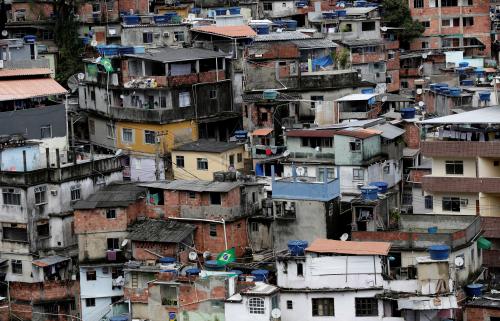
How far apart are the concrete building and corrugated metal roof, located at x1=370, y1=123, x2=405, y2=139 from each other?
7.10 meters

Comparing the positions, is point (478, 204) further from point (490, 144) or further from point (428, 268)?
point (428, 268)

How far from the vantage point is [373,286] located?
5534 centimetres

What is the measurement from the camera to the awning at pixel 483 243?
5983 centimetres

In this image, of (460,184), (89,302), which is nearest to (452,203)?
(460,184)

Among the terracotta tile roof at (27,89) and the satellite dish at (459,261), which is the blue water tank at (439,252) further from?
the terracotta tile roof at (27,89)

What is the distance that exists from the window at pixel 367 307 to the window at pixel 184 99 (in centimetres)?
2278

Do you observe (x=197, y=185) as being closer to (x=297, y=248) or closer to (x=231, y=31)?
(x=297, y=248)

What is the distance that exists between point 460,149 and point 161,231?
13.1m

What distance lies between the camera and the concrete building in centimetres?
7019

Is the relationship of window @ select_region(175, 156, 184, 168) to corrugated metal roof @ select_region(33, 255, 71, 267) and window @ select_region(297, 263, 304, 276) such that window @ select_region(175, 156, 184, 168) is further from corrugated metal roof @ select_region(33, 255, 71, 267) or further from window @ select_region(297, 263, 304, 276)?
window @ select_region(297, 263, 304, 276)

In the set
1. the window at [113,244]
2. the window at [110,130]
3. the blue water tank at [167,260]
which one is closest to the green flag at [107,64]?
the window at [110,130]

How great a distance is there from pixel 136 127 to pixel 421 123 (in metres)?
16.5

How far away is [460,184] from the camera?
205ft

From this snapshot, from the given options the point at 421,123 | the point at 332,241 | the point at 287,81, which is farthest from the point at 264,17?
the point at 332,241
